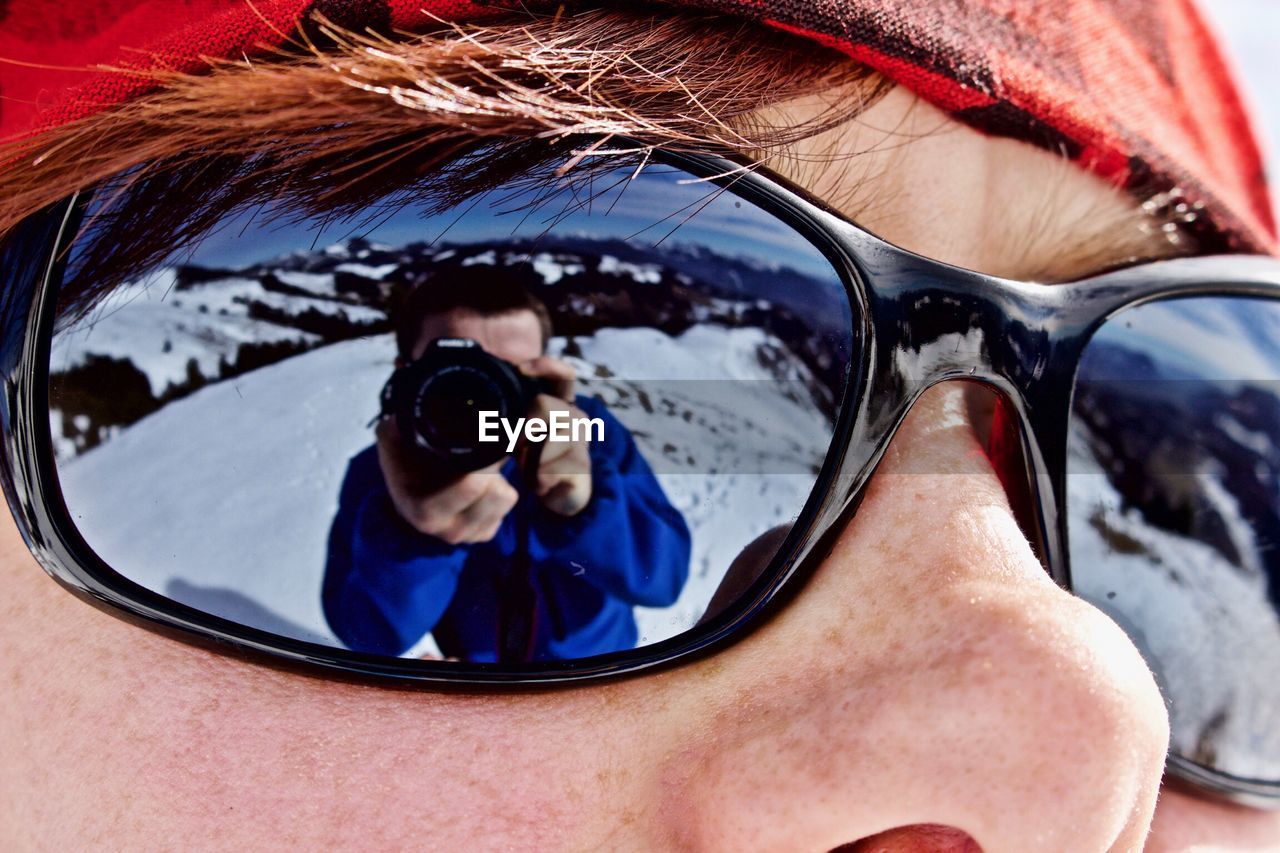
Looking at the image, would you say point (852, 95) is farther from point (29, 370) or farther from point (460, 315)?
point (29, 370)

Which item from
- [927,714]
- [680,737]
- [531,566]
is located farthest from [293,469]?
[927,714]

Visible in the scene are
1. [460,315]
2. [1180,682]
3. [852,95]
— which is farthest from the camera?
[1180,682]

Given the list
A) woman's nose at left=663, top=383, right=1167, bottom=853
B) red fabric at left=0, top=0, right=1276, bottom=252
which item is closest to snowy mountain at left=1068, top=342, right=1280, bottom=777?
red fabric at left=0, top=0, right=1276, bottom=252

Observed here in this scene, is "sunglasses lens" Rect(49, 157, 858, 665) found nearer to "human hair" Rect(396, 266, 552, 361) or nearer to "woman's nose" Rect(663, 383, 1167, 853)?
"human hair" Rect(396, 266, 552, 361)

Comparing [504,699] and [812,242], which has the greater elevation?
[812,242]

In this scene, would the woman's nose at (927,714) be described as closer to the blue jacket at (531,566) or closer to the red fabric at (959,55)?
the blue jacket at (531,566)

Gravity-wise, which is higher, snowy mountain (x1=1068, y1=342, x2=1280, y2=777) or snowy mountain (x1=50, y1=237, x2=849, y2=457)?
snowy mountain (x1=50, y1=237, x2=849, y2=457)

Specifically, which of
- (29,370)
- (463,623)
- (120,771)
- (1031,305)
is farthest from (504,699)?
(1031,305)
